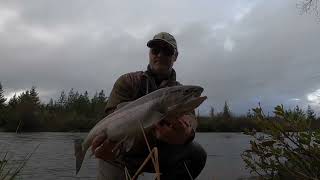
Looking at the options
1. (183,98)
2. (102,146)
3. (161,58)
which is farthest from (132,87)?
(183,98)

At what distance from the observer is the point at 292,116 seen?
3.49 metres

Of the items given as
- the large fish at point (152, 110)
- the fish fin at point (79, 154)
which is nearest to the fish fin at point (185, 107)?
the large fish at point (152, 110)

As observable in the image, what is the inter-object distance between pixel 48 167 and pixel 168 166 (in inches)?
717

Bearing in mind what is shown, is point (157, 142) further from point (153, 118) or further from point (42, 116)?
point (42, 116)

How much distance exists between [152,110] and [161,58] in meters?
1.84

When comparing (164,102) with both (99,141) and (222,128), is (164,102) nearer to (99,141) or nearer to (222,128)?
(99,141)

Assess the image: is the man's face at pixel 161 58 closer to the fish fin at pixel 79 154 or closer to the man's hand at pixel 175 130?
the man's hand at pixel 175 130

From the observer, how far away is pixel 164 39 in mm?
5230

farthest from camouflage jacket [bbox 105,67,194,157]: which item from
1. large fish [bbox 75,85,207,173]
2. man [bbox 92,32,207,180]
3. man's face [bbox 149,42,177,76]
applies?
large fish [bbox 75,85,207,173]

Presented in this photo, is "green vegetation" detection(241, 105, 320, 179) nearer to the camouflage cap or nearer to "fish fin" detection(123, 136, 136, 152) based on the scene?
"fish fin" detection(123, 136, 136, 152)

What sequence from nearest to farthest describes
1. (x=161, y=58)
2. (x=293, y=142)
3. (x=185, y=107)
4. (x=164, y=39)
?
(x=293, y=142) → (x=185, y=107) → (x=164, y=39) → (x=161, y=58)

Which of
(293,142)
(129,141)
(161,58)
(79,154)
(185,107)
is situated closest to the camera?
(293,142)

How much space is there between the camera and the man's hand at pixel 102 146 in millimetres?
4195

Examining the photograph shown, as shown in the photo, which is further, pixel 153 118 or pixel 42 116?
pixel 42 116
